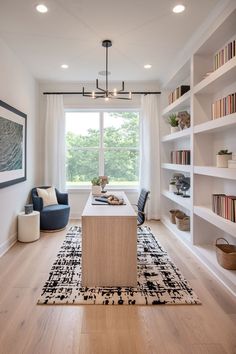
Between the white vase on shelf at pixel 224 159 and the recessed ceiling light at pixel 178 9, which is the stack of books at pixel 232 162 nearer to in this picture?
the white vase on shelf at pixel 224 159

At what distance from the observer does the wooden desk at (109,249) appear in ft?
8.55

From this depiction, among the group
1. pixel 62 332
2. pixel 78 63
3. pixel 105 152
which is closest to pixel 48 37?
pixel 78 63

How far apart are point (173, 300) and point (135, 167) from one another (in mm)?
3775

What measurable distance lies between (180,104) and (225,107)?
1566mm

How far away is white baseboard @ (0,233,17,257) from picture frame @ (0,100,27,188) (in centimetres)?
85

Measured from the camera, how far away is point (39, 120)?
18.4ft

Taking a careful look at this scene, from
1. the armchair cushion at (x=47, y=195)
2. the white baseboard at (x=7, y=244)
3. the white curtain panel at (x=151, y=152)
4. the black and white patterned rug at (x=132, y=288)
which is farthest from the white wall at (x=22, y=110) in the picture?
the white curtain panel at (x=151, y=152)

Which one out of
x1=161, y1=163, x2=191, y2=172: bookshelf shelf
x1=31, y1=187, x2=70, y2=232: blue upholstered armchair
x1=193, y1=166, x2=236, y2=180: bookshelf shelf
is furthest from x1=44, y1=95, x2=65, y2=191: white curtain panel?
x1=193, y1=166, x2=236, y2=180: bookshelf shelf

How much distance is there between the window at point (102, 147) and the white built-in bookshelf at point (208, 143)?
158cm

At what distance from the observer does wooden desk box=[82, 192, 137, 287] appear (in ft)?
8.55

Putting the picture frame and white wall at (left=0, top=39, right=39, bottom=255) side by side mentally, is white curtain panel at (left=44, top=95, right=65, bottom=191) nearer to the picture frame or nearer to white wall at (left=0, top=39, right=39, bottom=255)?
white wall at (left=0, top=39, right=39, bottom=255)

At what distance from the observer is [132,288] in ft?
8.58

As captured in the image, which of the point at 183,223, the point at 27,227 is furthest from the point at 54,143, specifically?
the point at 183,223

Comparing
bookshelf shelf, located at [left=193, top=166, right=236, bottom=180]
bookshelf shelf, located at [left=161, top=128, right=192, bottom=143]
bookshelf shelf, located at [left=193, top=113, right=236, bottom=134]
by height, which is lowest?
bookshelf shelf, located at [left=193, top=166, right=236, bottom=180]
